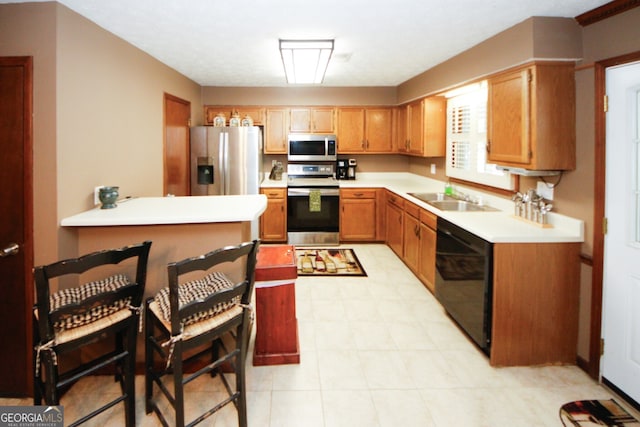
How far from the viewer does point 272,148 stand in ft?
20.3

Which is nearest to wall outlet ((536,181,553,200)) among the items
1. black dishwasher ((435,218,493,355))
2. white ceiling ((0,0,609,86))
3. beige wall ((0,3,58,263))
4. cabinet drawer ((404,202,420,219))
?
black dishwasher ((435,218,493,355))

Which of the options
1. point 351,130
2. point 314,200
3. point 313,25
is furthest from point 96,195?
point 351,130

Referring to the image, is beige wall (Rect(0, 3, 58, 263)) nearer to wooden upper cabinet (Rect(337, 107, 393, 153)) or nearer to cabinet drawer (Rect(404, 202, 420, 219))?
cabinet drawer (Rect(404, 202, 420, 219))

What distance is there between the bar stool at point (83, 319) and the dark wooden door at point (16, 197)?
575 millimetres

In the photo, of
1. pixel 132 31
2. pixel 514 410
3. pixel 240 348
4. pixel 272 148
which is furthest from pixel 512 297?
pixel 272 148

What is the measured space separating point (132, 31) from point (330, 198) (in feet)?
11.1

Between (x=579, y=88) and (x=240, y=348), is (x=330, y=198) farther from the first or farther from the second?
(x=240, y=348)

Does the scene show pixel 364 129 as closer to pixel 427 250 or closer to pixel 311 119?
pixel 311 119

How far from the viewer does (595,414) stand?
7.27 ft

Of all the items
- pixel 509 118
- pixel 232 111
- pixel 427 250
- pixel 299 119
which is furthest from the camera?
pixel 299 119

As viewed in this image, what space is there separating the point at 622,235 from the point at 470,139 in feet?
7.15

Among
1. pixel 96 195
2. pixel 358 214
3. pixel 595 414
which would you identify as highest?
pixel 96 195

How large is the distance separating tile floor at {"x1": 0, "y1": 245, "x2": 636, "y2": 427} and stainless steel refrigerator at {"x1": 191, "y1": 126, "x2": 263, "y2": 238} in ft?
7.81

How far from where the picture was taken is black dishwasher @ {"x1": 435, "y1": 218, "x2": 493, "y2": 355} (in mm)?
2729
